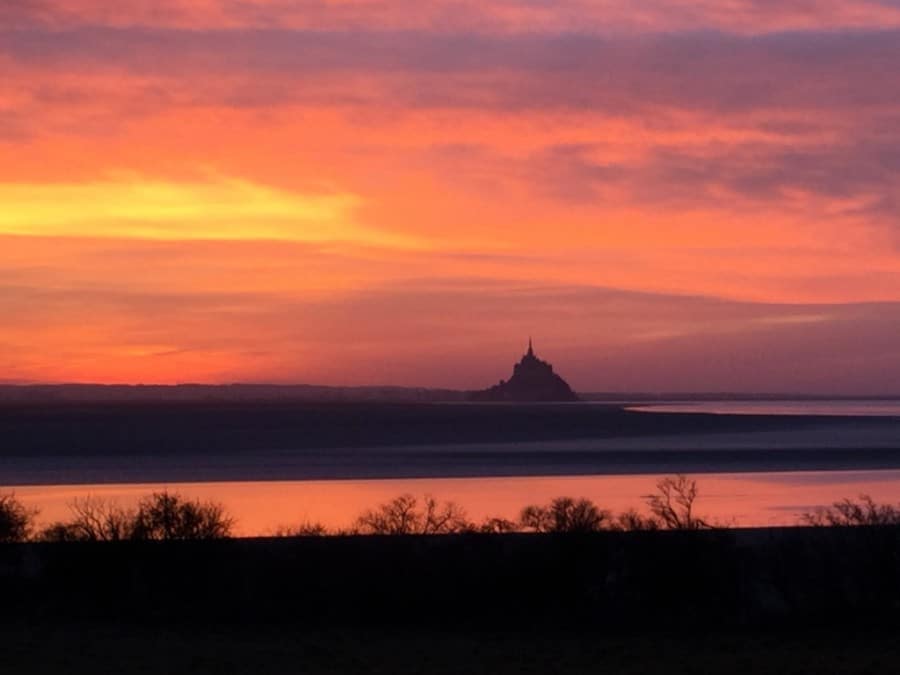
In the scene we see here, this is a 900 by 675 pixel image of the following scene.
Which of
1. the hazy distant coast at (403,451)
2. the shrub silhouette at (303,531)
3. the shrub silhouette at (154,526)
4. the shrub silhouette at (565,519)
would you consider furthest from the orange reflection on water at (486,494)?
the shrub silhouette at (565,519)

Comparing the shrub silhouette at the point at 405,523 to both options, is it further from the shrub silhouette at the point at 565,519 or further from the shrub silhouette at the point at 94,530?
the shrub silhouette at the point at 94,530

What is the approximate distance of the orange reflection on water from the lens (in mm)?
40906

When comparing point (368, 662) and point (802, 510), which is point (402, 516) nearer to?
point (368, 662)

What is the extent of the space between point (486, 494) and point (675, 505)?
7.67 m

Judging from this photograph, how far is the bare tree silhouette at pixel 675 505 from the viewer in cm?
3175

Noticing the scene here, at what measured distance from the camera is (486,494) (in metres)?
48.4

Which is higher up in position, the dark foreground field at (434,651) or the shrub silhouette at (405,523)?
the shrub silhouette at (405,523)

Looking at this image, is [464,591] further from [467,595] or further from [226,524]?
[226,524]

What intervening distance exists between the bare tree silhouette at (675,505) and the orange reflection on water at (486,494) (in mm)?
568

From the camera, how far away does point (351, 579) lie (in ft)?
94.9

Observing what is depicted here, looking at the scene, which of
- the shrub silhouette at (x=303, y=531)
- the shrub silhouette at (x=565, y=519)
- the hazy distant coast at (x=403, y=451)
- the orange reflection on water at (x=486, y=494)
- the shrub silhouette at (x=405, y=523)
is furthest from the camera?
the hazy distant coast at (x=403, y=451)

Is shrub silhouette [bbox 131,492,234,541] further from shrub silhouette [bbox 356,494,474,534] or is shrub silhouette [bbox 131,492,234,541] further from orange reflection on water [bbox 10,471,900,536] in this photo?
orange reflection on water [bbox 10,471,900,536]

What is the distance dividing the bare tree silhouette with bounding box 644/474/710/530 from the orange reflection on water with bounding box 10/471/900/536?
568 mm

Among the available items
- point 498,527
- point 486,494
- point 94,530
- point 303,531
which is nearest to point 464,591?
point 303,531
